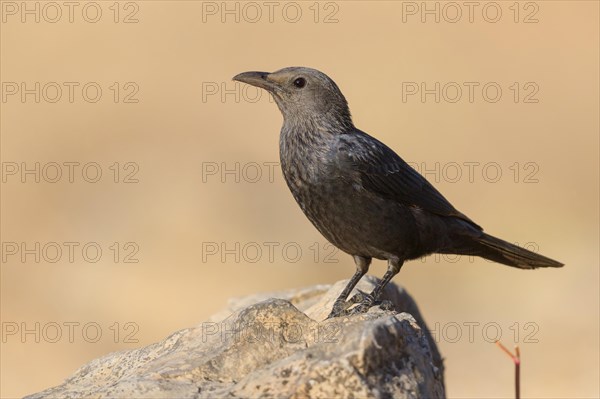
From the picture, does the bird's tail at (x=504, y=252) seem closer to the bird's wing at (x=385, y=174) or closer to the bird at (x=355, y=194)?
the bird at (x=355, y=194)

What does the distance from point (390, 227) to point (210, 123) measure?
14272mm

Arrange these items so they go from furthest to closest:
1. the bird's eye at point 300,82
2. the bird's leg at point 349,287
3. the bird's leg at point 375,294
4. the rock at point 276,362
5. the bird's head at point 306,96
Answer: the bird's eye at point 300,82 → the bird's head at point 306,96 → the bird's leg at point 349,287 → the bird's leg at point 375,294 → the rock at point 276,362

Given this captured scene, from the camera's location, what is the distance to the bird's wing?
8.00 m

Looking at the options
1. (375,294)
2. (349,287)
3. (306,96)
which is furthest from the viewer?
(306,96)

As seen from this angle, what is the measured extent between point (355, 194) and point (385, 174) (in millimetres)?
398

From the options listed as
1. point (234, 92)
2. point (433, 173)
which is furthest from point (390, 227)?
point (234, 92)

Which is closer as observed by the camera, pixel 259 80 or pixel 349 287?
pixel 349 287

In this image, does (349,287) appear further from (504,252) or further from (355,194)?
(504,252)

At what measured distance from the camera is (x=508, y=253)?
346 inches

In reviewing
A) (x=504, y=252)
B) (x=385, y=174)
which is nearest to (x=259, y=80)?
(x=385, y=174)

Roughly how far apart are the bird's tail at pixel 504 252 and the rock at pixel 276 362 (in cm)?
172

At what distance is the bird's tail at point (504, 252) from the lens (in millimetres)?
8695

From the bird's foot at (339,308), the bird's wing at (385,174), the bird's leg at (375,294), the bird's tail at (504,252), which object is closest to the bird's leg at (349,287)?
the bird's foot at (339,308)

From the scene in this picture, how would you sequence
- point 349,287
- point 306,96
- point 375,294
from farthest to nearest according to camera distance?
point 306,96
point 349,287
point 375,294
